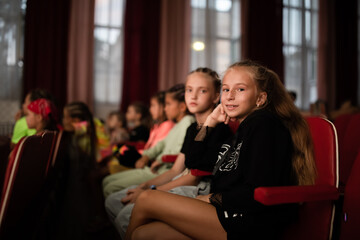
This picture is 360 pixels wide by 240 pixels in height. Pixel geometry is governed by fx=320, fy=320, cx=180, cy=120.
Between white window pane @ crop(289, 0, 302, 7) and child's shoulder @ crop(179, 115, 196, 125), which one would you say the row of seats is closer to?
child's shoulder @ crop(179, 115, 196, 125)

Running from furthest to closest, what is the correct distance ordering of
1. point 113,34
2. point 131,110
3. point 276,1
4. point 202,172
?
point 276,1 < point 113,34 < point 131,110 < point 202,172

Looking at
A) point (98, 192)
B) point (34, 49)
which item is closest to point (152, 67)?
point (34, 49)

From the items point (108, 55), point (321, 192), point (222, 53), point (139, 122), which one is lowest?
point (321, 192)

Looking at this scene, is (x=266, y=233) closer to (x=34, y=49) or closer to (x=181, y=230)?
(x=181, y=230)

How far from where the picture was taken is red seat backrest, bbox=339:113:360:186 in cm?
169

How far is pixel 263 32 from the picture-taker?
6.11 m

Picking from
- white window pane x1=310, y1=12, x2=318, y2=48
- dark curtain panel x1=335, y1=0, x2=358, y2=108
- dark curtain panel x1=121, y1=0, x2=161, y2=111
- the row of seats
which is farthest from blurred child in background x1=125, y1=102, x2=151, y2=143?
dark curtain panel x1=335, y1=0, x2=358, y2=108

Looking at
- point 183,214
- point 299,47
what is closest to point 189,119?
point 183,214

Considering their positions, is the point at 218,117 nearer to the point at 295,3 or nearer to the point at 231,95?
the point at 231,95

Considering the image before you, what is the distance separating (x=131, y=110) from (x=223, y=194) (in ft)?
11.5

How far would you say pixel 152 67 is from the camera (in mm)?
5578

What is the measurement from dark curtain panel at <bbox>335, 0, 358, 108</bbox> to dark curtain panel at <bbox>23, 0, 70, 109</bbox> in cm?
530

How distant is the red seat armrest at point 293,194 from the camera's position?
0.91m

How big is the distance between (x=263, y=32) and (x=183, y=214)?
5.60 metres
